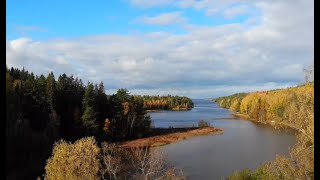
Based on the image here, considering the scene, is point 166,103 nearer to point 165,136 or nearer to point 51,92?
point 165,136

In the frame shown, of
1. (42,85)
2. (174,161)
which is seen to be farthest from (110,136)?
(174,161)

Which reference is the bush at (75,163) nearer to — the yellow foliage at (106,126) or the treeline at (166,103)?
the yellow foliage at (106,126)

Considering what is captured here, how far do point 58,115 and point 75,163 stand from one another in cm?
2173

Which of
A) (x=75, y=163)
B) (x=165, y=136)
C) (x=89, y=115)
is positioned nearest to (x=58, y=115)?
(x=89, y=115)

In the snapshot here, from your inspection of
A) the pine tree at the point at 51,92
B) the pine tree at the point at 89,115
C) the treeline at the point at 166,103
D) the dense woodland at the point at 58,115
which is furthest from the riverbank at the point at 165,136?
the treeline at the point at 166,103

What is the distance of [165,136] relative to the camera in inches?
1722

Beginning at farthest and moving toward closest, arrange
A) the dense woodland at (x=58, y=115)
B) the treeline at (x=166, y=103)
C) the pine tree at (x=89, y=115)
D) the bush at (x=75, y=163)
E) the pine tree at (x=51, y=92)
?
1. the treeline at (x=166, y=103)
2. the pine tree at (x=89, y=115)
3. the pine tree at (x=51, y=92)
4. the dense woodland at (x=58, y=115)
5. the bush at (x=75, y=163)

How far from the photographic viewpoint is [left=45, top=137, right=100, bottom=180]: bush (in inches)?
548

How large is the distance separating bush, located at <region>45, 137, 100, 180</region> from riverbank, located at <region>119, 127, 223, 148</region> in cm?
2211

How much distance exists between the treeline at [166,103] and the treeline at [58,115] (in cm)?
5666

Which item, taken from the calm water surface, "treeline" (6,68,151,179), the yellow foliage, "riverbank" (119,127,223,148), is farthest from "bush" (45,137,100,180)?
the yellow foliage

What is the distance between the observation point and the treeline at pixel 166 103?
106 meters

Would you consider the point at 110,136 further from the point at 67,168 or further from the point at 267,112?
A: the point at 267,112

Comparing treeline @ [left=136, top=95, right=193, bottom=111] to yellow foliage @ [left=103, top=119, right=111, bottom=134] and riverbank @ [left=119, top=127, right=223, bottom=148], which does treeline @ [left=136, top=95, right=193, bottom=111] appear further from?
yellow foliage @ [left=103, top=119, right=111, bottom=134]
